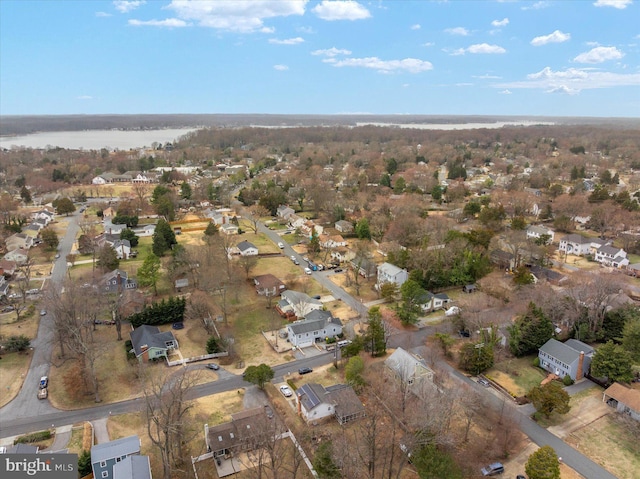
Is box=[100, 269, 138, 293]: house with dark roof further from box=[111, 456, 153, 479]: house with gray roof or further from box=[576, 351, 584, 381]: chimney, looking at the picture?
box=[576, 351, 584, 381]: chimney

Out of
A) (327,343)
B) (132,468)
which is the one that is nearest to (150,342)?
(132,468)

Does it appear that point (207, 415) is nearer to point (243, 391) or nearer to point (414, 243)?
point (243, 391)

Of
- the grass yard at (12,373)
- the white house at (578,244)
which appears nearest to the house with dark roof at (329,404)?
the grass yard at (12,373)

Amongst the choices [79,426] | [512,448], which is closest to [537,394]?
[512,448]

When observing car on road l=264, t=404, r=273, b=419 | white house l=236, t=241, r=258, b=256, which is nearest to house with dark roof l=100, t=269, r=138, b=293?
white house l=236, t=241, r=258, b=256

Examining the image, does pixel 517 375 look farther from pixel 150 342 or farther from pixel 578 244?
pixel 578 244

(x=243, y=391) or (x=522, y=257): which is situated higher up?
(x=522, y=257)
